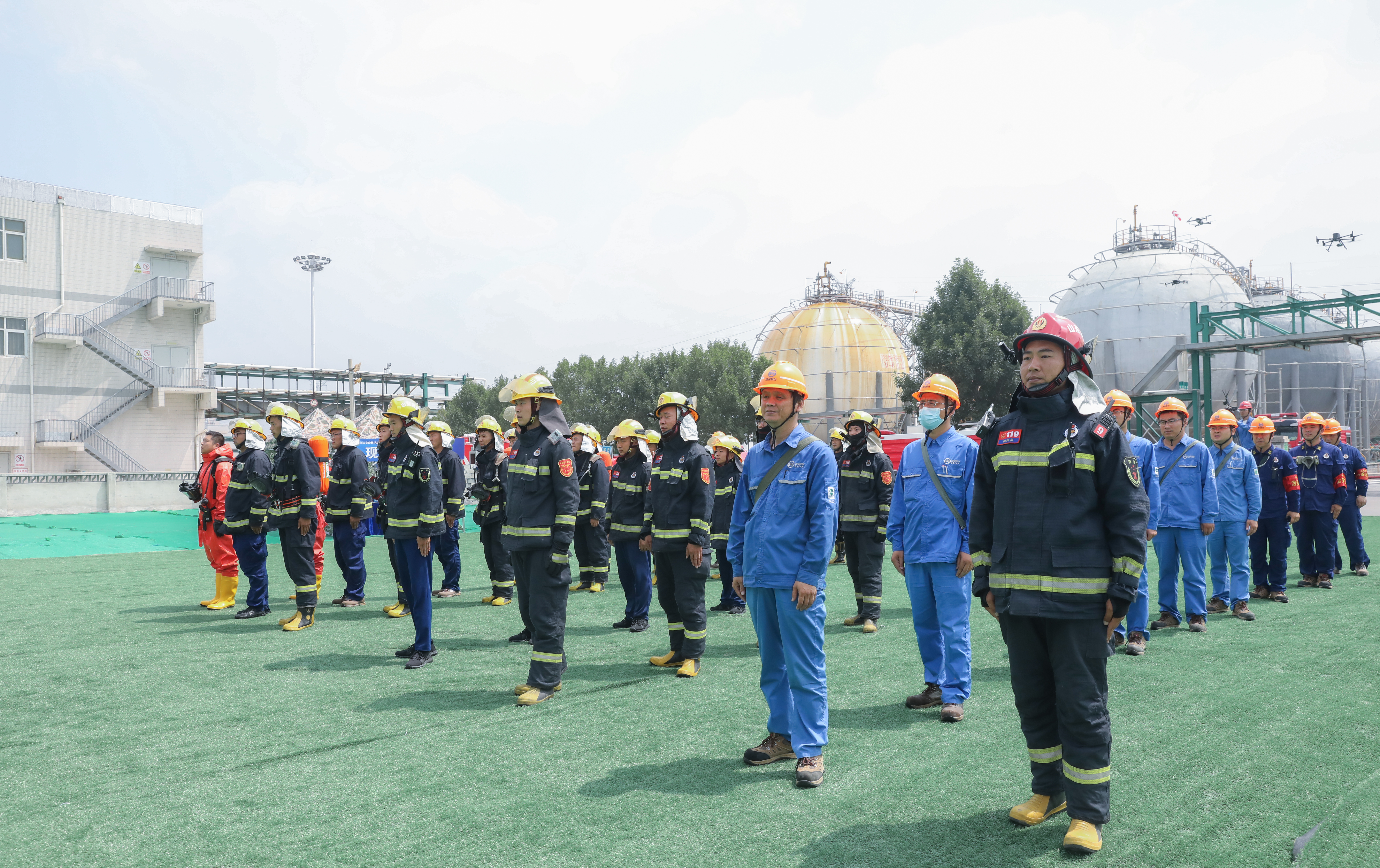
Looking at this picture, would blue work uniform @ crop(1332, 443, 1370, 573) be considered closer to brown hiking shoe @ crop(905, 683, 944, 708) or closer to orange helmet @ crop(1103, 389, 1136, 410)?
orange helmet @ crop(1103, 389, 1136, 410)

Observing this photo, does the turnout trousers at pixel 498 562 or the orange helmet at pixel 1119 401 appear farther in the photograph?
the turnout trousers at pixel 498 562

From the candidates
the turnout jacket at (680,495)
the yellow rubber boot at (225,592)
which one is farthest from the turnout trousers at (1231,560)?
the yellow rubber boot at (225,592)

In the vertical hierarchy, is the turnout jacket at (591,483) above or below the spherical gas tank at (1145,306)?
below

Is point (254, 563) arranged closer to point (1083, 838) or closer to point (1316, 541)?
point (1083, 838)

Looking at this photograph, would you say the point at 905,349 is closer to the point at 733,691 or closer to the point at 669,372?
the point at 669,372

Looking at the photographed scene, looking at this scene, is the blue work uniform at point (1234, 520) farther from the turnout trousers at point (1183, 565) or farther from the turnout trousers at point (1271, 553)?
the turnout trousers at point (1271, 553)

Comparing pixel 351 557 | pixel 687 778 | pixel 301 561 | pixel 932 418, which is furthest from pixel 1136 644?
pixel 351 557

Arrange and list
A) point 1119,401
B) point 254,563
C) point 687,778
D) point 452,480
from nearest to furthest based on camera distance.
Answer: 1. point 687,778
2. point 1119,401
3. point 254,563
4. point 452,480

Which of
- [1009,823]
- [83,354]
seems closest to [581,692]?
[1009,823]

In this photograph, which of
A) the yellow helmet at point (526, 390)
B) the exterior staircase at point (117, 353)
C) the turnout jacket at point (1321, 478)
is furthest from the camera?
the exterior staircase at point (117, 353)

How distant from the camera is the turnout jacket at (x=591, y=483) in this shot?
33.3 ft

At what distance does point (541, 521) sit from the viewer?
6125 mm

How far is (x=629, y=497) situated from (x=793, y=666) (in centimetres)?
517

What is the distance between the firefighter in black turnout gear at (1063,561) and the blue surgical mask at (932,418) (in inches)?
86.9
